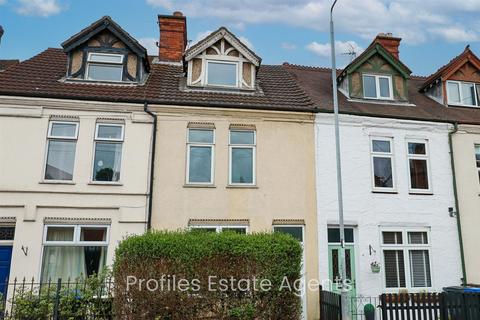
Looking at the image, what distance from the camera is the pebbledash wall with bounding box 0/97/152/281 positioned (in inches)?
422

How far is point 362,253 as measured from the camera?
12078 mm

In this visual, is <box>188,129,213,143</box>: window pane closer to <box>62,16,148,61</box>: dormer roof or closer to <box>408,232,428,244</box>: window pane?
<box>62,16,148,61</box>: dormer roof

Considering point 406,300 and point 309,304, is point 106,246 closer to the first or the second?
point 309,304

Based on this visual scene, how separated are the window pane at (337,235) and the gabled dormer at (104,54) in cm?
856

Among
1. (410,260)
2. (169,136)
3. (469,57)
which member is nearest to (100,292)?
(169,136)

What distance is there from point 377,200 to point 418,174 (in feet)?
6.72

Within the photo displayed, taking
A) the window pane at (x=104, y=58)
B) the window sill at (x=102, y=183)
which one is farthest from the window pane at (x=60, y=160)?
the window pane at (x=104, y=58)

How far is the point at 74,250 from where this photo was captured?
1108 centimetres

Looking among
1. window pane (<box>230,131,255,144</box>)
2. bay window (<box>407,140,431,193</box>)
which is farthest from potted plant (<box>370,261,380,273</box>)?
window pane (<box>230,131,255,144</box>)

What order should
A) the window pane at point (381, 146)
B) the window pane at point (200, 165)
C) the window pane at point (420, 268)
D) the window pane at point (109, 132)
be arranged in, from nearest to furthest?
the window pane at point (109, 132) → the window pane at point (200, 165) → the window pane at point (420, 268) → the window pane at point (381, 146)

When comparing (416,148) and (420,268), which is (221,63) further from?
(420,268)

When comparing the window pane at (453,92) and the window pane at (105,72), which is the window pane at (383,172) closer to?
the window pane at (453,92)

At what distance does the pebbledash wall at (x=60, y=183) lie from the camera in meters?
10.7

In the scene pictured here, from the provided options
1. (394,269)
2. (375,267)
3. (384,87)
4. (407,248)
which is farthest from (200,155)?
(384,87)
